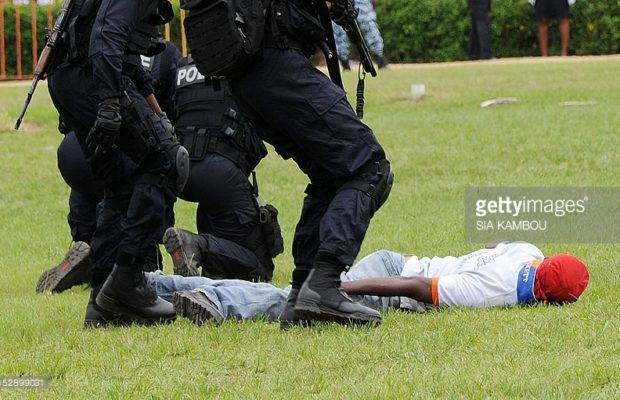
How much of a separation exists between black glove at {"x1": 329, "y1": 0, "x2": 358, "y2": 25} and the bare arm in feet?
4.07

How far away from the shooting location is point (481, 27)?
79.2 feet

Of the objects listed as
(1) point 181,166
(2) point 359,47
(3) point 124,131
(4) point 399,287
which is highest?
(2) point 359,47

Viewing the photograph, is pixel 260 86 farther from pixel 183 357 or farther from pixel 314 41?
pixel 183 357

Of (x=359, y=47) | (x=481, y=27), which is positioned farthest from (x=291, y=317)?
(x=481, y=27)

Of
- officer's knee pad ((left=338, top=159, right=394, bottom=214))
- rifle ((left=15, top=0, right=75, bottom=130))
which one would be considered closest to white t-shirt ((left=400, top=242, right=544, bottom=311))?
officer's knee pad ((left=338, top=159, right=394, bottom=214))

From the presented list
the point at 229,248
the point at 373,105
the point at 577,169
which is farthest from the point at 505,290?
the point at 373,105

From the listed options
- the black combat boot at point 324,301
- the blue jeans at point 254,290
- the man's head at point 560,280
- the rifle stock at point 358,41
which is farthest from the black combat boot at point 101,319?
the man's head at point 560,280

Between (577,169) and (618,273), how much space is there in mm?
5175

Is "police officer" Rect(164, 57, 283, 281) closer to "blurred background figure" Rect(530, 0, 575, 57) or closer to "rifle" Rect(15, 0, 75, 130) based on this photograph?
"rifle" Rect(15, 0, 75, 130)

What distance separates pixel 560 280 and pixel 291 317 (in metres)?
1.29

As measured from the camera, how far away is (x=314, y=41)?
5.76 metres

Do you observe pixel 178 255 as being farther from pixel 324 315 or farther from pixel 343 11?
pixel 343 11

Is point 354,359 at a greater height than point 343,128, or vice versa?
point 343,128

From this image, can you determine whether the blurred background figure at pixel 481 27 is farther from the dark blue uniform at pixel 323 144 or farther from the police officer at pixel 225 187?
the dark blue uniform at pixel 323 144
